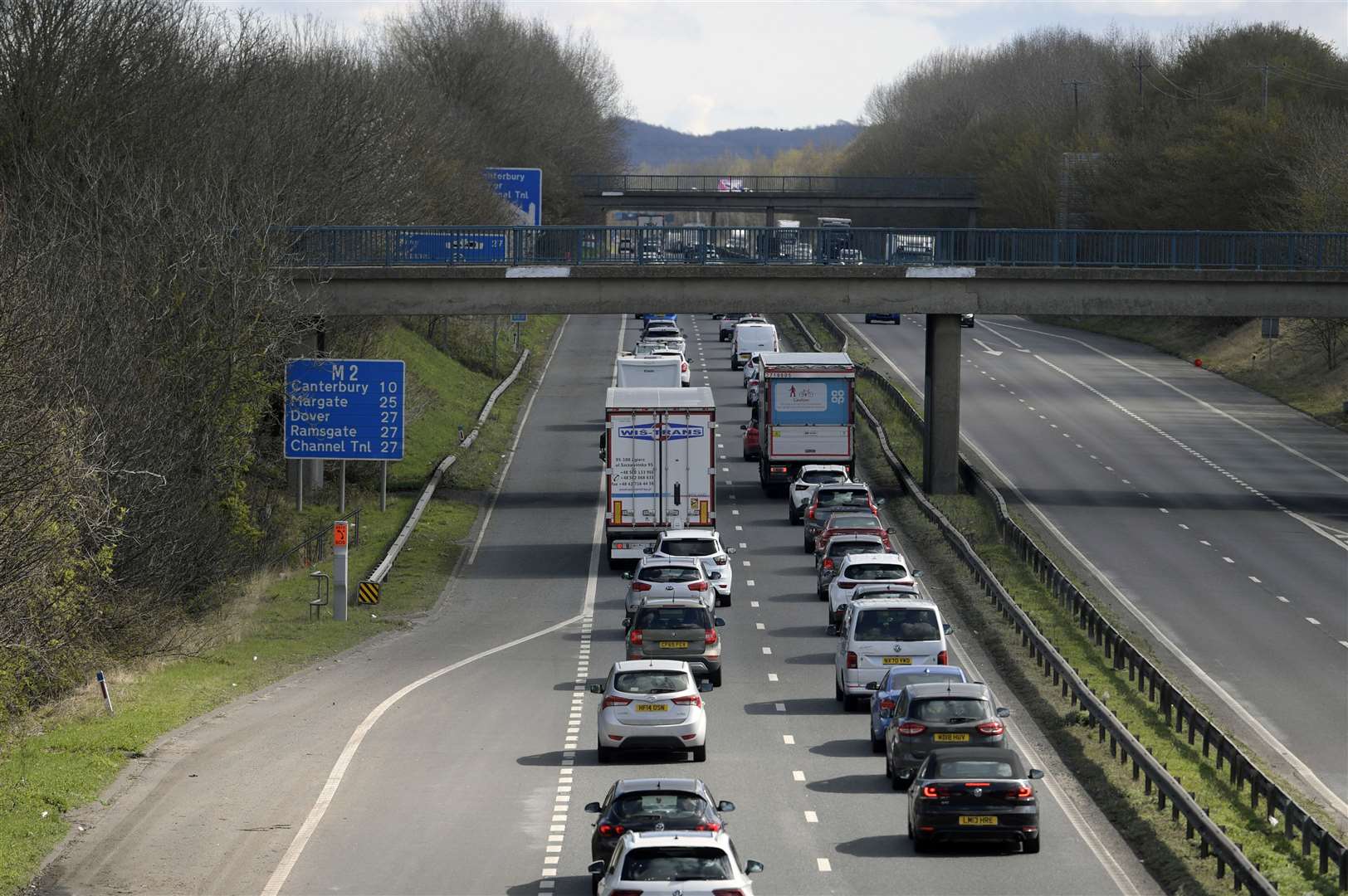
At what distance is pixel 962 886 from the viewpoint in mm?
20641

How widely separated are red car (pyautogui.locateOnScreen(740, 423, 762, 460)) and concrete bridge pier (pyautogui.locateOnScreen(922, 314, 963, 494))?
8.32 metres

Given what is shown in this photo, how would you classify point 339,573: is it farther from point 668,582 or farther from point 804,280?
point 804,280

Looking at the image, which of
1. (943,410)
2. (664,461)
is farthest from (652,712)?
(943,410)

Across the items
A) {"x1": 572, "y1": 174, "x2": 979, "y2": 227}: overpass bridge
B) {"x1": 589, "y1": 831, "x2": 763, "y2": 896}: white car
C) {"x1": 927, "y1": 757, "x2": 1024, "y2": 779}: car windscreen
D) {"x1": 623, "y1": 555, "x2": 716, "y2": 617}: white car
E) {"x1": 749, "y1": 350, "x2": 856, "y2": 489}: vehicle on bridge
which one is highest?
{"x1": 572, "y1": 174, "x2": 979, "y2": 227}: overpass bridge

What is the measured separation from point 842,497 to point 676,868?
33847 mm

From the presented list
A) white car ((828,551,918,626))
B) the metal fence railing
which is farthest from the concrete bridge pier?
the metal fence railing

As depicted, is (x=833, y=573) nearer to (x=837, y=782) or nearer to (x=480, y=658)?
(x=480, y=658)

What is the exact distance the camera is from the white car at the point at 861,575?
3872 centimetres

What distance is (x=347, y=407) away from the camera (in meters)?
47.9

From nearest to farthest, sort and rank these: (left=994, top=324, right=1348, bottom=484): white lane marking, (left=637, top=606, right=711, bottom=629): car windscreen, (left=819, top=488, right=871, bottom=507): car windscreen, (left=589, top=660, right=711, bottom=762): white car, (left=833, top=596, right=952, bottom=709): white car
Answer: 1. (left=589, top=660, right=711, bottom=762): white car
2. (left=833, top=596, right=952, bottom=709): white car
3. (left=637, top=606, right=711, bottom=629): car windscreen
4. (left=819, top=488, right=871, bottom=507): car windscreen
5. (left=994, top=324, right=1348, bottom=484): white lane marking

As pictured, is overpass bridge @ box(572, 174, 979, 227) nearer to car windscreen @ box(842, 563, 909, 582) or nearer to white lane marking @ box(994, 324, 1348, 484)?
white lane marking @ box(994, 324, 1348, 484)

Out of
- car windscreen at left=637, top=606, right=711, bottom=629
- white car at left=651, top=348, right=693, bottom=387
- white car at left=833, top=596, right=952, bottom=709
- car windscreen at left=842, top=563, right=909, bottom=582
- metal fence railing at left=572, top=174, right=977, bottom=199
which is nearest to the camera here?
white car at left=833, top=596, right=952, bottom=709

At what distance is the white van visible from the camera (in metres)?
92.6

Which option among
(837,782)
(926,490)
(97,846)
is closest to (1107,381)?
(926,490)
